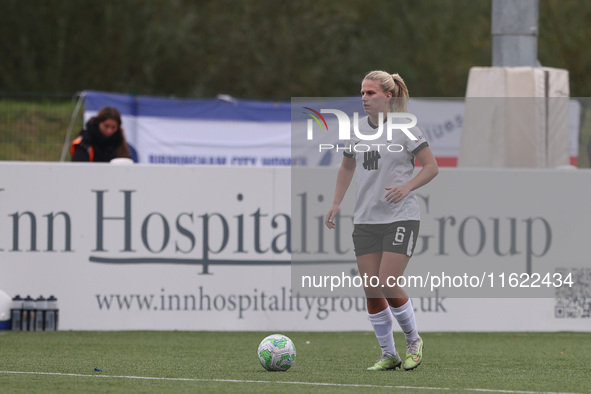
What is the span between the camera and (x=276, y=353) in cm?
820

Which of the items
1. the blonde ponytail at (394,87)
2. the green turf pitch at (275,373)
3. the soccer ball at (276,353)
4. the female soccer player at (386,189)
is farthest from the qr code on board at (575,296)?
the soccer ball at (276,353)

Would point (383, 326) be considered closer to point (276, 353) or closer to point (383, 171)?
point (276, 353)

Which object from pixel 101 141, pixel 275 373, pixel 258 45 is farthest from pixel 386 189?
pixel 258 45

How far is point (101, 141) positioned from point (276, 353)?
17.0 ft

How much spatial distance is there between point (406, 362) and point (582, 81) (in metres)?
26.1

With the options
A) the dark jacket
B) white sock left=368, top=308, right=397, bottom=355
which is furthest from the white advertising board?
white sock left=368, top=308, right=397, bottom=355

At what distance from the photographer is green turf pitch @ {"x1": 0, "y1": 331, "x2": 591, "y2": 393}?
7.51m

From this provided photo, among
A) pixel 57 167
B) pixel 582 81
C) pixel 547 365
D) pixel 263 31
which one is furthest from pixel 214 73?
pixel 547 365

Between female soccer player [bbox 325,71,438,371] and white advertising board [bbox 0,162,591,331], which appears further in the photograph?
white advertising board [bbox 0,162,591,331]

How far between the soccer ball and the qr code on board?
4358 mm

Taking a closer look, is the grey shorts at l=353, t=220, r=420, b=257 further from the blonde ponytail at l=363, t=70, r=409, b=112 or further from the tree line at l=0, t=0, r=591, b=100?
the tree line at l=0, t=0, r=591, b=100

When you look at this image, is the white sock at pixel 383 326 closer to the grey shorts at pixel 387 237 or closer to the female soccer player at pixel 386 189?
the female soccer player at pixel 386 189

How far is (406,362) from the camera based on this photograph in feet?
27.6

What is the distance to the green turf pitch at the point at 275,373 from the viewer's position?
7.51 m
